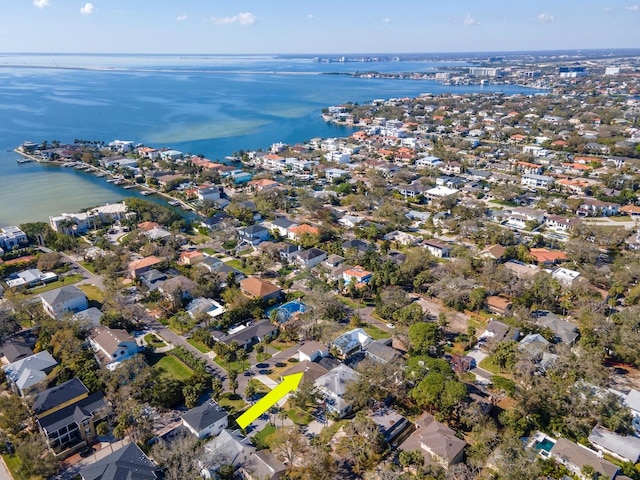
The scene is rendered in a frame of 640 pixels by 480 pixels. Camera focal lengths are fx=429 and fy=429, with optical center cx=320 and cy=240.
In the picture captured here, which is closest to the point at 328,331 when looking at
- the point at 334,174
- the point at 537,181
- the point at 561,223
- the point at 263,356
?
the point at 263,356

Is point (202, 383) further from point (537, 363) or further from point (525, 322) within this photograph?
point (525, 322)

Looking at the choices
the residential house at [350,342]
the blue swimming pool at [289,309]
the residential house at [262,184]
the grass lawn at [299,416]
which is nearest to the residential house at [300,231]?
the blue swimming pool at [289,309]

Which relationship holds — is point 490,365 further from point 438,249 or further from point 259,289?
point 259,289

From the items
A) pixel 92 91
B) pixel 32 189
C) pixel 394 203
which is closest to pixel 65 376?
pixel 394 203

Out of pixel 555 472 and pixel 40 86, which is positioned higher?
pixel 40 86

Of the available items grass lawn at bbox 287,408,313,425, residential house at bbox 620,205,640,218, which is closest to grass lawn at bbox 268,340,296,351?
grass lawn at bbox 287,408,313,425

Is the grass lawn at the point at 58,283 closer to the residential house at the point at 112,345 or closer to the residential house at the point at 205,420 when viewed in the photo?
the residential house at the point at 112,345
